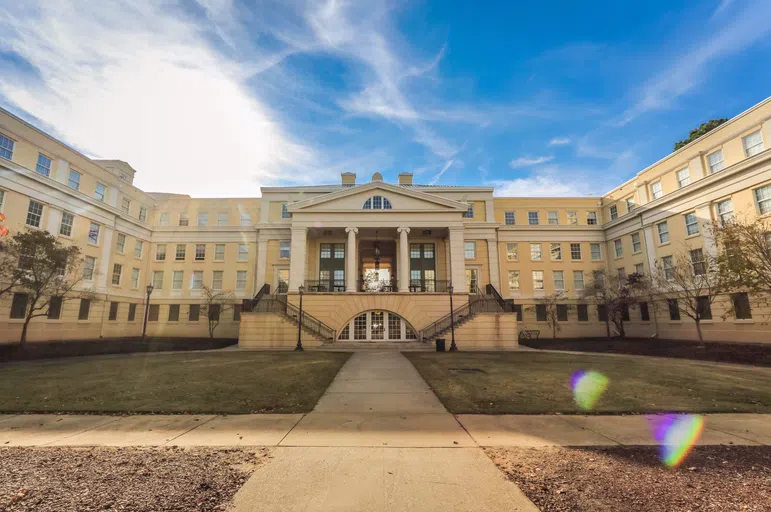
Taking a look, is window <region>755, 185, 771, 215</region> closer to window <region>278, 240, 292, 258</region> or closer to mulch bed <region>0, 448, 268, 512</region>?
mulch bed <region>0, 448, 268, 512</region>

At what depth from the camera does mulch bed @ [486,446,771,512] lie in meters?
3.48

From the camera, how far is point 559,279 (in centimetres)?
3894

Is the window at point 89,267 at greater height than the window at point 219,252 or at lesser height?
lesser

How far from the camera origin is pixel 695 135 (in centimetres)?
4128

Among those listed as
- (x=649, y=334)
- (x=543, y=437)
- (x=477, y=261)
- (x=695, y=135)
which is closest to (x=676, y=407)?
(x=543, y=437)

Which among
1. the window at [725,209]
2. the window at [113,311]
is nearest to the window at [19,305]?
the window at [113,311]

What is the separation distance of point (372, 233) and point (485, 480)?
29702mm

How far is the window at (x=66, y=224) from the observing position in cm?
2756

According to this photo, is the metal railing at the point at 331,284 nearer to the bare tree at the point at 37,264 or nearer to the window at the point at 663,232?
the bare tree at the point at 37,264

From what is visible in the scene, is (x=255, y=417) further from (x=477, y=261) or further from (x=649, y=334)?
(x=649, y=334)

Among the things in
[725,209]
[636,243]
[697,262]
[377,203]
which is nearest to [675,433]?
[377,203]

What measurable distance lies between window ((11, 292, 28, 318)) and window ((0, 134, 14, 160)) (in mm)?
9396

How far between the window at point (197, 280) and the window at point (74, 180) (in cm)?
1287

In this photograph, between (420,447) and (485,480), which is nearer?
(485,480)
